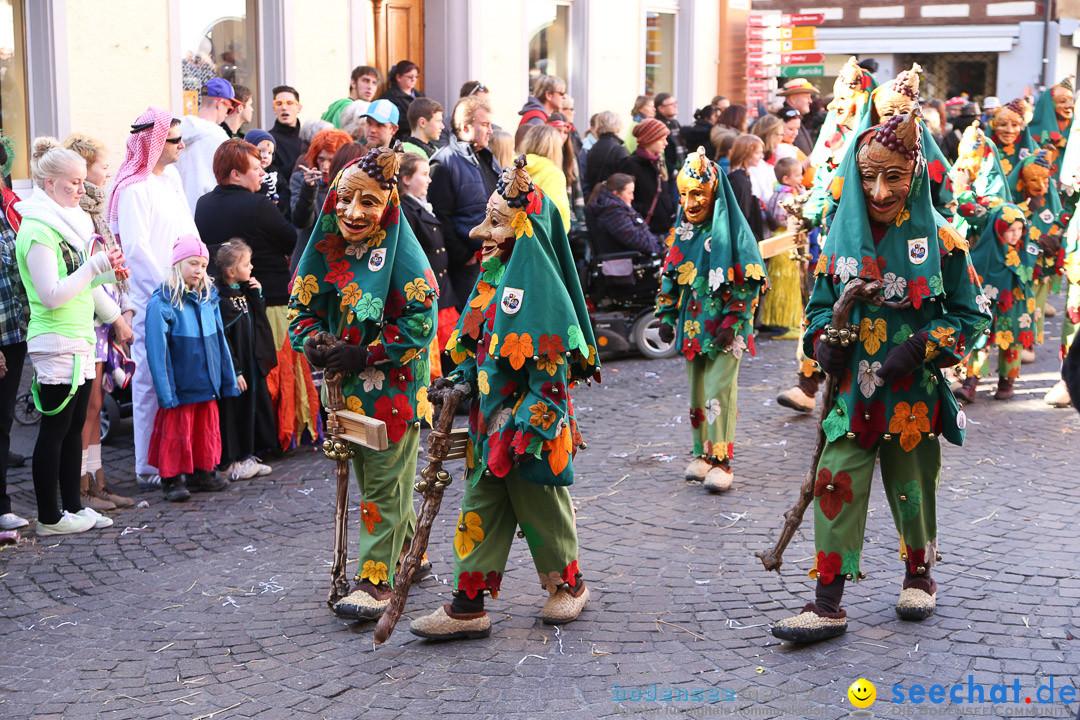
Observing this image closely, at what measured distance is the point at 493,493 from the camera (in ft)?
17.7

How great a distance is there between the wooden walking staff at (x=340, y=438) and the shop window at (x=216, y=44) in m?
7.34

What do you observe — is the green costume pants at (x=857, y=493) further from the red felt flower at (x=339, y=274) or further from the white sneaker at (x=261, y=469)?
the white sneaker at (x=261, y=469)

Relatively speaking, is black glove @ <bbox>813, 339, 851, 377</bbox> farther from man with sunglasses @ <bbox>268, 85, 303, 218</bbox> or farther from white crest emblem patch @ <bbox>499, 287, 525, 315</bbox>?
man with sunglasses @ <bbox>268, 85, 303, 218</bbox>

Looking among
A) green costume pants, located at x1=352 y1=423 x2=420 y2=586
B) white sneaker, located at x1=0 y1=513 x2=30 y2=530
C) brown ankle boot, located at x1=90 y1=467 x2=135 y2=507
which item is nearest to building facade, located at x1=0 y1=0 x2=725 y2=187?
brown ankle boot, located at x1=90 y1=467 x2=135 y2=507

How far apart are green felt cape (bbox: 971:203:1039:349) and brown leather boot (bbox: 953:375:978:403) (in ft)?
1.22

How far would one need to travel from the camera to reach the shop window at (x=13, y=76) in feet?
35.4

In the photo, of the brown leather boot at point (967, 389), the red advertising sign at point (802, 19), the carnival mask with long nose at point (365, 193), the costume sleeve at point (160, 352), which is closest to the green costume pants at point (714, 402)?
the carnival mask with long nose at point (365, 193)

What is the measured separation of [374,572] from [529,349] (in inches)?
52.2

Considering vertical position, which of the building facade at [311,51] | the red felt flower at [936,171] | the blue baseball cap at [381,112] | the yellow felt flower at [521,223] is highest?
the building facade at [311,51]

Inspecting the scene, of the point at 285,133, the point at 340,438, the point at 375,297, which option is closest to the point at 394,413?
the point at 340,438

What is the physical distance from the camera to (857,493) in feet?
17.5

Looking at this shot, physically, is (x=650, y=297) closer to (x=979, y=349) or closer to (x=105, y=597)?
(x=979, y=349)

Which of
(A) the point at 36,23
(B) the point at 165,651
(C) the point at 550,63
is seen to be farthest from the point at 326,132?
(C) the point at 550,63

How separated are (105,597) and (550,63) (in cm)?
1207
